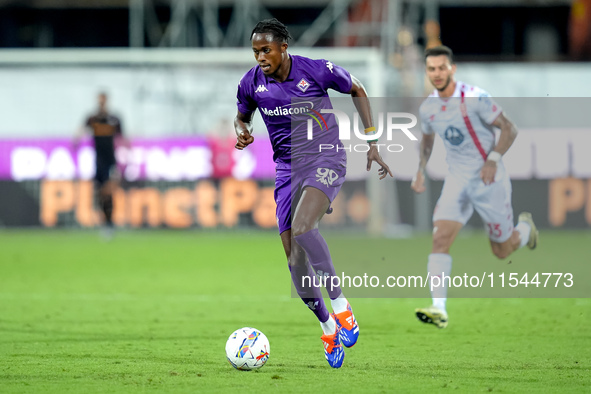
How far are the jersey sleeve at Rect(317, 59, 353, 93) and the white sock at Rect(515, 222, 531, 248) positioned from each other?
2.55m

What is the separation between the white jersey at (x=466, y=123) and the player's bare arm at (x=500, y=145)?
0.20 feet

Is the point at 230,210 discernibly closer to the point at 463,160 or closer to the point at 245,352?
the point at 463,160

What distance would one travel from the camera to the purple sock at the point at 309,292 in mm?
6359

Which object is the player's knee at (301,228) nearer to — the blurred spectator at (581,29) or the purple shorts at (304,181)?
the purple shorts at (304,181)

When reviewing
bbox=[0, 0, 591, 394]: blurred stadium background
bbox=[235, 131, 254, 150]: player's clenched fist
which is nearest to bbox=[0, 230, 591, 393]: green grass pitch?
bbox=[0, 0, 591, 394]: blurred stadium background

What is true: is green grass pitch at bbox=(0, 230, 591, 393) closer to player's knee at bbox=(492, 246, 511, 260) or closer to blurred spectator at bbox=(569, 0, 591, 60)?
player's knee at bbox=(492, 246, 511, 260)

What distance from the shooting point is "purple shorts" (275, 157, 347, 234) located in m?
6.45

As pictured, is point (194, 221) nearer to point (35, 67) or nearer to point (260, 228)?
point (260, 228)

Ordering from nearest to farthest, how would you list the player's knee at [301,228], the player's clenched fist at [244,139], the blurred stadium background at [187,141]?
the player's knee at [301,228]
the player's clenched fist at [244,139]
the blurred stadium background at [187,141]

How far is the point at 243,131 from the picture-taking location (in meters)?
6.73

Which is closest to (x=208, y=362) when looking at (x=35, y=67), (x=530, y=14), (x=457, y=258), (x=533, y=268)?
(x=457, y=258)

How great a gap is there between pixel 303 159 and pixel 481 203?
2.29 metres

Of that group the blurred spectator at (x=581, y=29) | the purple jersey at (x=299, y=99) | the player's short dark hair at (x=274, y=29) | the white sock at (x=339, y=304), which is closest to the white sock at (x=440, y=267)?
the white sock at (x=339, y=304)

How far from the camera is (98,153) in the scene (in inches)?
693
